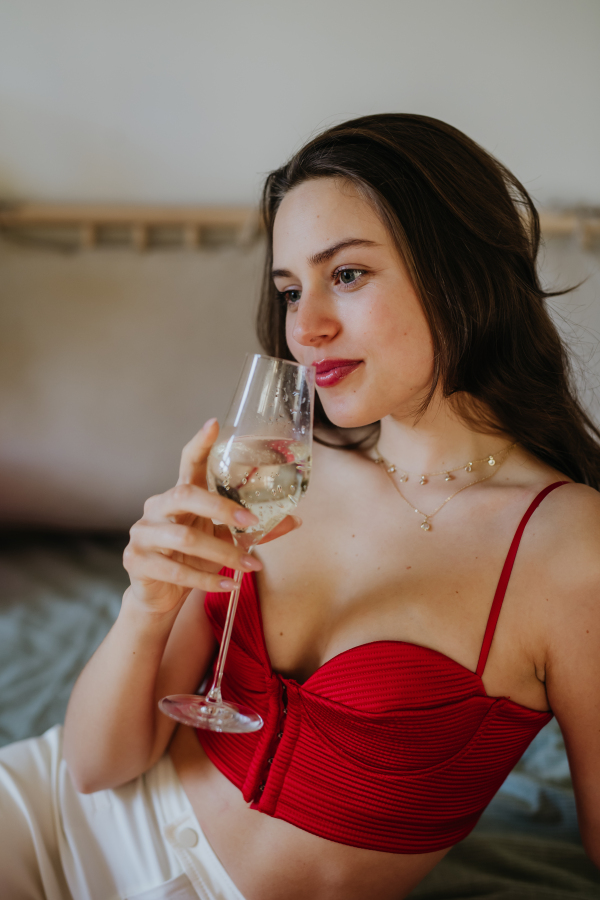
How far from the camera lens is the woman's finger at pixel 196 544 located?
28.1 inches

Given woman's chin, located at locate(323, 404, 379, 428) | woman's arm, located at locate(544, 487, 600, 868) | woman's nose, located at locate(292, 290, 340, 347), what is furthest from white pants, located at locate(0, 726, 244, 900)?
woman's nose, located at locate(292, 290, 340, 347)

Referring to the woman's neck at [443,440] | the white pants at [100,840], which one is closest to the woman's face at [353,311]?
the woman's neck at [443,440]

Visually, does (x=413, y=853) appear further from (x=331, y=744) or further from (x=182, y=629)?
(x=182, y=629)

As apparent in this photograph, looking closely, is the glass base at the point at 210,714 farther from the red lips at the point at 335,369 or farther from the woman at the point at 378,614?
the red lips at the point at 335,369

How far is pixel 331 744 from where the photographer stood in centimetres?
98

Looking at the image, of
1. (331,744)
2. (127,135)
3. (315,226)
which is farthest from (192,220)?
(331,744)

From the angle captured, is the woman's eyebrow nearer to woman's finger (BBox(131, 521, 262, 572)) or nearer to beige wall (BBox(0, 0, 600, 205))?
woman's finger (BBox(131, 521, 262, 572))

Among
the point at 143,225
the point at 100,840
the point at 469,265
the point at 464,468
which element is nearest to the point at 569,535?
the point at 464,468

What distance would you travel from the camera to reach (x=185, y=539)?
71cm

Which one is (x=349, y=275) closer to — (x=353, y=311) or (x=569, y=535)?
(x=353, y=311)

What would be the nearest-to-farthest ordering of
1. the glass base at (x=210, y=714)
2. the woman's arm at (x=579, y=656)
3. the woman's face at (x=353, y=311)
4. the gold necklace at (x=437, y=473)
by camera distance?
the glass base at (x=210, y=714) < the woman's arm at (x=579, y=656) < the woman's face at (x=353, y=311) < the gold necklace at (x=437, y=473)

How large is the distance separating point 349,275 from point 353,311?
0.22 ft

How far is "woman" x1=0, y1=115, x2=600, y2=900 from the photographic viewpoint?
0.96m

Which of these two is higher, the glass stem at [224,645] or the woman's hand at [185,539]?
the woman's hand at [185,539]
